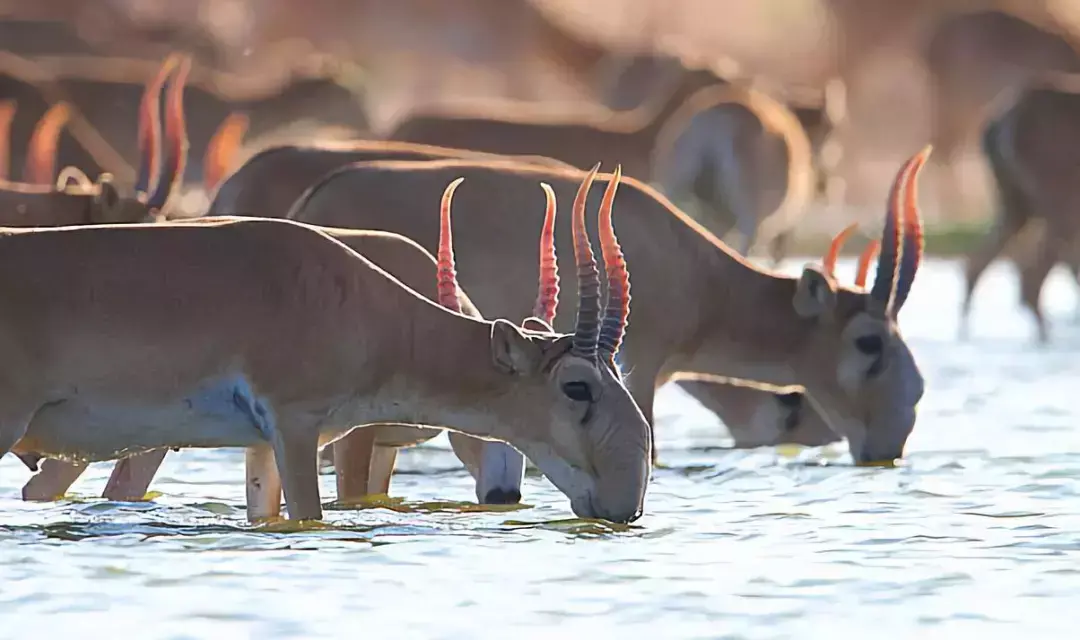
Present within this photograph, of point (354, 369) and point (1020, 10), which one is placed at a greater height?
point (1020, 10)

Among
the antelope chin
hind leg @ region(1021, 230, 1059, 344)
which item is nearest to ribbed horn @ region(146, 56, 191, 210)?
the antelope chin

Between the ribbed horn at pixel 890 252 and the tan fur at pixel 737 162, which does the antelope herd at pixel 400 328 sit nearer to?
the ribbed horn at pixel 890 252

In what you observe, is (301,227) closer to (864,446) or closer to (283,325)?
(283,325)

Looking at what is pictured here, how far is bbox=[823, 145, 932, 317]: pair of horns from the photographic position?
940 cm

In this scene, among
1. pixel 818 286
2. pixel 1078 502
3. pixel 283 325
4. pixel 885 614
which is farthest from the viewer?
pixel 818 286

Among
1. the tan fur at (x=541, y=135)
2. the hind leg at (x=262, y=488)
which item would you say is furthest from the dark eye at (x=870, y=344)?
the tan fur at (x=541, y=135)

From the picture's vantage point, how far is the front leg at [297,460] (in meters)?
6.81

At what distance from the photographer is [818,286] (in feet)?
31.8

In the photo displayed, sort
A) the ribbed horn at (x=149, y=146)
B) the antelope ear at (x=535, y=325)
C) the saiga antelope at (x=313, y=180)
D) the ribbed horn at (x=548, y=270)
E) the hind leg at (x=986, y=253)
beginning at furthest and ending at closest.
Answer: the hind leg at (x=986, y=253) → the ribbed horn at (x=149, y=146) → the saiga antelope at (x=313, y=180) → the antelope ear at (x=535, y=325) → the ribbed horn at (x=548, y=270)

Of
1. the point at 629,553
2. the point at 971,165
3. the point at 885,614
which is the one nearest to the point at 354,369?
the point at 629,553

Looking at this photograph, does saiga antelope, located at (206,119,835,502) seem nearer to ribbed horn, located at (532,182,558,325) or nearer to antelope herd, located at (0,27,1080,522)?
antelope herd, located at (0,27,1080,522)

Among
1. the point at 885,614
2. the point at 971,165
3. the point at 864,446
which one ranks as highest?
the point at 971,165

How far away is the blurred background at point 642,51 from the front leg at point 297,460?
17.3 meters

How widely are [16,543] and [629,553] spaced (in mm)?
1671
